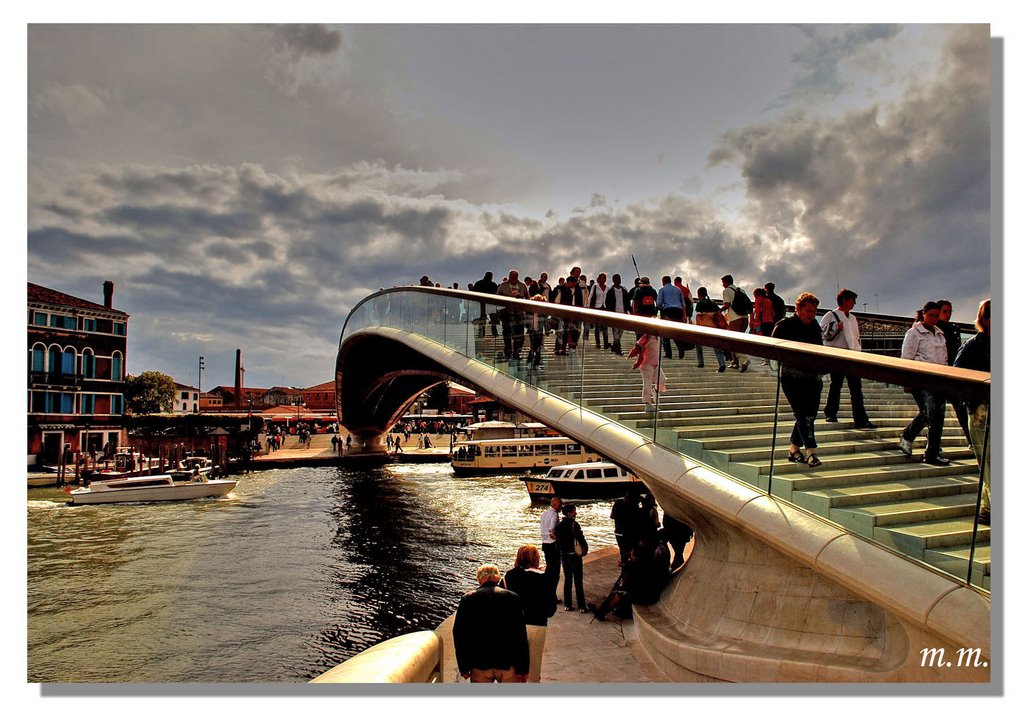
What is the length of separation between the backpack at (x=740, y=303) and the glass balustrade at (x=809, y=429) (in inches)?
87.9

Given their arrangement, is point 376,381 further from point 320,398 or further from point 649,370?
point 320,398

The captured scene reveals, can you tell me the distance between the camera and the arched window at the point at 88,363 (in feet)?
58.9

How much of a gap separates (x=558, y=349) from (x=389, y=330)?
32.2ft

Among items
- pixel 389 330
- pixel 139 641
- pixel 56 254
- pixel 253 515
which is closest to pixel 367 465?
pixel 253 515

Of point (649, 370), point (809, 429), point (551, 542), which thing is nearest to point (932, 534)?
point (809, 429)

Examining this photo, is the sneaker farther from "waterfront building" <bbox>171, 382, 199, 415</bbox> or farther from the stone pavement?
"waterfront building" <bbox>171, 382, 199, 415</bbox>

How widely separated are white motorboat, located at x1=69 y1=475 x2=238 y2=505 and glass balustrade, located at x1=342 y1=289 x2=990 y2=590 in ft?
58.8

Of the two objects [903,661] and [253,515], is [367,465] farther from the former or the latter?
[903,661]

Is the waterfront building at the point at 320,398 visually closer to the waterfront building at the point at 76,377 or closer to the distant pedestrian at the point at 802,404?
the waterfront building at the point at 76,377

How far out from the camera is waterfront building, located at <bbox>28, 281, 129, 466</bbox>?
53.2 feet

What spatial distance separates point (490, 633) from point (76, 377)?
17.2m

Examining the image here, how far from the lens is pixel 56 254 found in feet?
18.2

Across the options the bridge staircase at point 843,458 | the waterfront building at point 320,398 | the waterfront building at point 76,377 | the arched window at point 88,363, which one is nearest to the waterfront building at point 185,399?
the waterfront building at point 320,398

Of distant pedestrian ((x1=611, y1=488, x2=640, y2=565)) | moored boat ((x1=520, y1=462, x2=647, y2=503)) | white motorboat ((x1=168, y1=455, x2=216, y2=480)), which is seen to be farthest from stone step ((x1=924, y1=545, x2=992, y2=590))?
white motorboat ((x1=168, y1=455, x2=216, y2=480))
